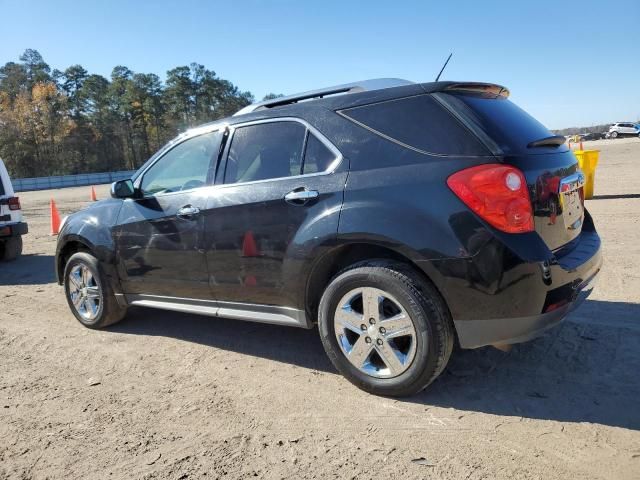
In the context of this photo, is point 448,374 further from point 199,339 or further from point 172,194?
point 172,194

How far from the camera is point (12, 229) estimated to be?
864 centimetres

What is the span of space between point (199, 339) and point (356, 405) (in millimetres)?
1910

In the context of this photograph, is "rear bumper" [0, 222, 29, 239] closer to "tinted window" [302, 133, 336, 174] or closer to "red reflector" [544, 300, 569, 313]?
"tinted window" [302, 133, 336, 174]

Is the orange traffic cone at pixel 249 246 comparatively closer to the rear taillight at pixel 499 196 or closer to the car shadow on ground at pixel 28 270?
the rear taillight at pixel 499 196

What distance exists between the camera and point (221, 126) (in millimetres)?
3967

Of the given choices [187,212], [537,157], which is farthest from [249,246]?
[537,157]

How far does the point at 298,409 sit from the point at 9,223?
308 inches

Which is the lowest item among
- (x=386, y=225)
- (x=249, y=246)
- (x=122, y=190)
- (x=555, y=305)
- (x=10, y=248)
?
Result: (x=10, y=248)

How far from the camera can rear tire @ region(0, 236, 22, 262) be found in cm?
Result: 889

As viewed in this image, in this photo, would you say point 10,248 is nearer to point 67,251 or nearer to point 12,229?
point 12,229

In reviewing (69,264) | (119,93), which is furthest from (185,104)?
(69,264)

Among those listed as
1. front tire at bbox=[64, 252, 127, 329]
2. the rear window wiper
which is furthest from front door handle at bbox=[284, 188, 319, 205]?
front tire at bbox=[64, 252, 127, 329]

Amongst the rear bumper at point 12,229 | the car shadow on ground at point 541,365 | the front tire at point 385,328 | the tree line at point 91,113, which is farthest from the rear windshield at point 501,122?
the tree line at point 91,113

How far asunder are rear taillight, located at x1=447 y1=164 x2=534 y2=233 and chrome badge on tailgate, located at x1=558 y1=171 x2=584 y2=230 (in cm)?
42
